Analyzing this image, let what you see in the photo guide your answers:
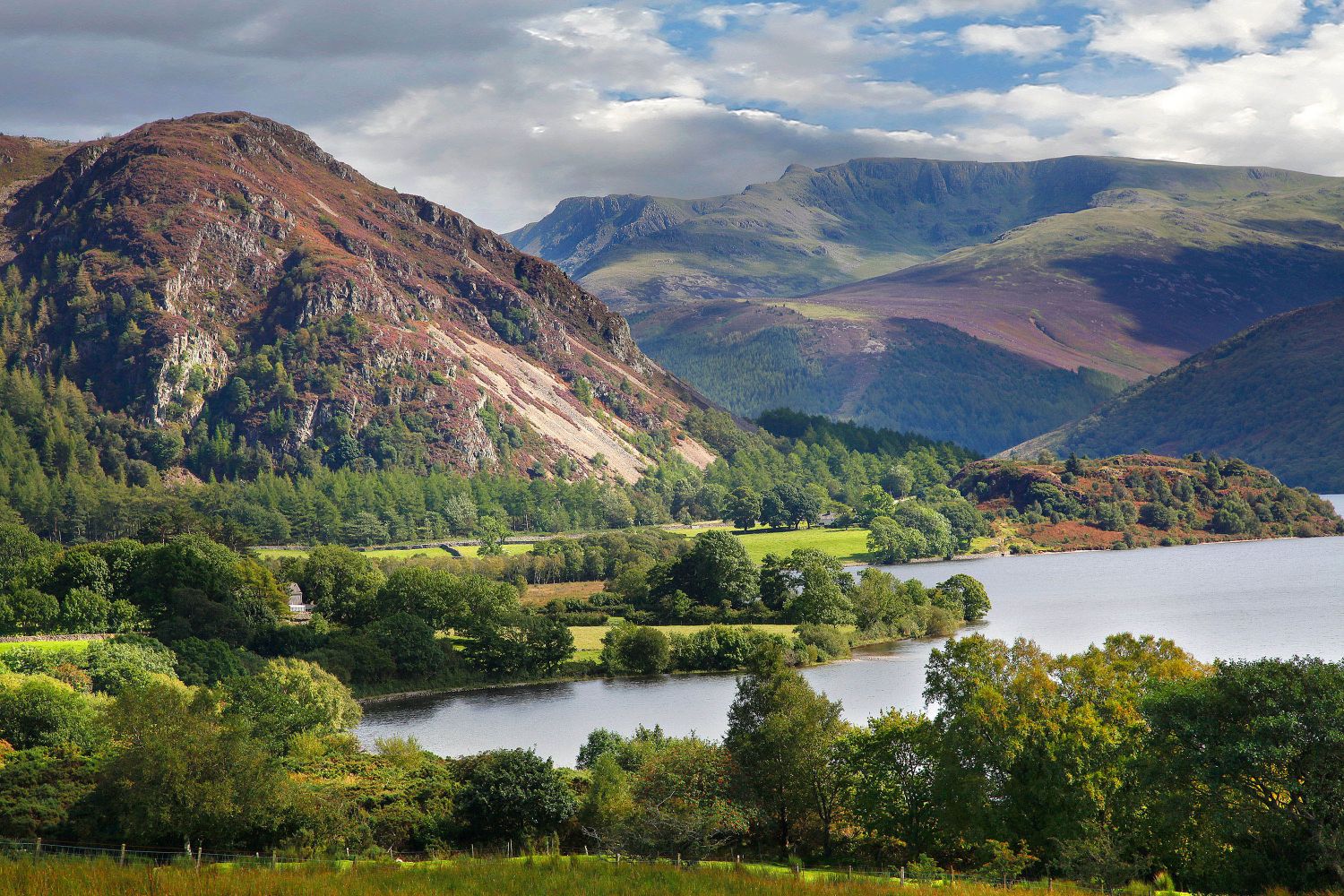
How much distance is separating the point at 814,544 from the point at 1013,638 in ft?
266

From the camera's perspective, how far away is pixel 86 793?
47125 millimetres

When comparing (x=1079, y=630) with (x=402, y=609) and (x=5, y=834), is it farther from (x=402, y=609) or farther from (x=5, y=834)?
(x=5, y=834)

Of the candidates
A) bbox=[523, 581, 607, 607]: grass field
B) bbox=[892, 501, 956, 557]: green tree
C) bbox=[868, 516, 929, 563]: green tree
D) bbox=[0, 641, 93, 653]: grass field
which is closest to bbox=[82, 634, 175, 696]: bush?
bbox=[0, 641, 93, 653]: grass field

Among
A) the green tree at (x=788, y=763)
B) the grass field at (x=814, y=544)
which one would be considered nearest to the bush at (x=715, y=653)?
the green tree at (x=788, y=763)

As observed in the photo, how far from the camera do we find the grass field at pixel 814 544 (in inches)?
6831

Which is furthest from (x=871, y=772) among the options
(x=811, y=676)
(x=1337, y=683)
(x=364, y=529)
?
(x=364, y=529)

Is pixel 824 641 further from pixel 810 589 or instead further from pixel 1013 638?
pixel 1013 638

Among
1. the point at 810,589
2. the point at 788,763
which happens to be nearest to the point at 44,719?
the point at 788,763

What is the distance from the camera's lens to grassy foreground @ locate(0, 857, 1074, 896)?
28203 mm

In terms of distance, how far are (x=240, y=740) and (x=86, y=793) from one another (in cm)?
678

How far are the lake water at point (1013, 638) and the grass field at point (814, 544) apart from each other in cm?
1101

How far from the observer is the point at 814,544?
181625 mm

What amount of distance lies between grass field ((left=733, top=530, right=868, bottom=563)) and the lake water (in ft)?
36.1

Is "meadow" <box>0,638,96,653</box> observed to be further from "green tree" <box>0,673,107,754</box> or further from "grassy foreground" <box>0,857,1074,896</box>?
"grassy foreground" <box>0,857,1074,896</box>
